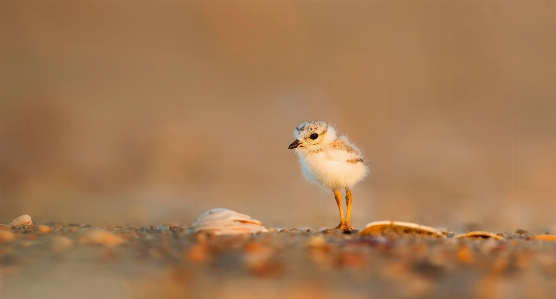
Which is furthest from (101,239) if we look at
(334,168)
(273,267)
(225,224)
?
(334,168)

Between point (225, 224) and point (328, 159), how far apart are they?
4.31 feet

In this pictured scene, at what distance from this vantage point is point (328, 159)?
5.00 metres

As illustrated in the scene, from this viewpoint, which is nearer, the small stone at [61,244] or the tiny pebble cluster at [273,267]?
the tiny pebble cluster at [273,267]

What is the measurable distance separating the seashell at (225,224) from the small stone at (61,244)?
0.68 m

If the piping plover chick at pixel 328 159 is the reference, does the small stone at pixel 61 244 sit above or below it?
below

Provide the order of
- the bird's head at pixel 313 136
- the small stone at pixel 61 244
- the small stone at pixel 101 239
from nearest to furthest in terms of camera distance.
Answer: the small stone at pixel 61 244 → the small stone at pixel 101 239 → the bird's head at pixel 313 136

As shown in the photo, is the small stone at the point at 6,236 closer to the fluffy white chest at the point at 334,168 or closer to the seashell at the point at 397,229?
the seashell at the point at 397,229

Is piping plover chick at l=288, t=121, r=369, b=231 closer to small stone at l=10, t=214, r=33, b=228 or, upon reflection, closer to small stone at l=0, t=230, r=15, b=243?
small stone at l=10, t=214, r=33, b=228

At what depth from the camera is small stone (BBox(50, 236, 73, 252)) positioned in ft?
11.2

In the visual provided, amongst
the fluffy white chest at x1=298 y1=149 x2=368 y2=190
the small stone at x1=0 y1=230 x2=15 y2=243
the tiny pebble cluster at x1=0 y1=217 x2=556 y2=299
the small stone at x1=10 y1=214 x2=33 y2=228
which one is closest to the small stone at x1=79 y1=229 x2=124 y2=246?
the tiny pebble cluster at x1=0 y1=217 x2=556 y2=299

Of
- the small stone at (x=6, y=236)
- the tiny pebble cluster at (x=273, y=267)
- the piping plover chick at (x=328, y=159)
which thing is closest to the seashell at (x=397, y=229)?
the tiny pebble cluster at (x=273, y=267)

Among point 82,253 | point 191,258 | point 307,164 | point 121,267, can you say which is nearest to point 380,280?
point 191,258

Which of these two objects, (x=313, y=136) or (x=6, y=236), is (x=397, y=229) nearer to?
(x=313, y=136)

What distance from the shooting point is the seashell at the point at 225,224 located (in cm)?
386
